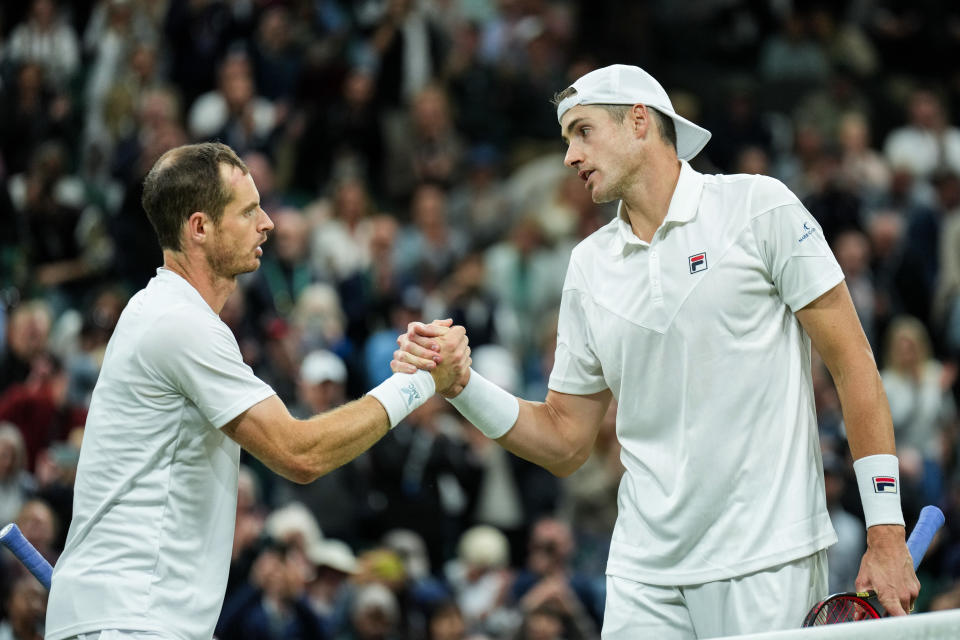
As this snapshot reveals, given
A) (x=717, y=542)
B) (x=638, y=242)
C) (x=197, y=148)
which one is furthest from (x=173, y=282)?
(x=717, y=542)

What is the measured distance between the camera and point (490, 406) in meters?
5.31

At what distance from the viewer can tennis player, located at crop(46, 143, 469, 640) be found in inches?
168

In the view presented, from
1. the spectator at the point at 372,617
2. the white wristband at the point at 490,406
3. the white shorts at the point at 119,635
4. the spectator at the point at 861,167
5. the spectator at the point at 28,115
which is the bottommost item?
the spectator at the point at 372,617

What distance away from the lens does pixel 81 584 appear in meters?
4.27

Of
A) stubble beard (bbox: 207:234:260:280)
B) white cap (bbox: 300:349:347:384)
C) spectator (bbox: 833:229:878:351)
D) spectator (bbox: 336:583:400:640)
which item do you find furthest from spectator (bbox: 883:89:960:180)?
stubble beard (bbox: 207:234:260:280)

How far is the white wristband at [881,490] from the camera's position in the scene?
4488 millimetres

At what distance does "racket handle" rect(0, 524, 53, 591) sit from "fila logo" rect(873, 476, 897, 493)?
2.63 meters

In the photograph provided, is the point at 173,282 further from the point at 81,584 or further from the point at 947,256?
the point at 947,256

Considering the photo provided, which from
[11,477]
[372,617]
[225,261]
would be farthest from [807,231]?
[11,477]

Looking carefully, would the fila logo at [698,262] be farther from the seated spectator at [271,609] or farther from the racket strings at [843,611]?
the seated spectator at [271,609]

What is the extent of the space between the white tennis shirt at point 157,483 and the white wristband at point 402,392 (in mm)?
507

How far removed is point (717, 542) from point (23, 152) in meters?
8.94

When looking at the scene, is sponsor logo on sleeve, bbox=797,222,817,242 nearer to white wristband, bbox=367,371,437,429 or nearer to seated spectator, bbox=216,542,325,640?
white wristband, bbox=367,371,437,429

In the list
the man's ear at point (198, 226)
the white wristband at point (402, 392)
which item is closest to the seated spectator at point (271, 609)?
the white wristband at point (402, 392)
